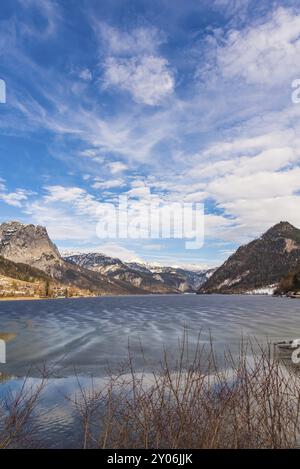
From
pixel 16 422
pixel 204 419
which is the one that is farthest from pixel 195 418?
pixel 16 422

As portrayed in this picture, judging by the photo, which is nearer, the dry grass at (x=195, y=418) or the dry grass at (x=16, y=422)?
the dry grass at (x=195, y=418)

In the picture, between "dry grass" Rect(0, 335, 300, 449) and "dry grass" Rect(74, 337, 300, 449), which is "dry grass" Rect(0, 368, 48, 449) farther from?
"dry grass" Rect(74, 337, 300, 449)

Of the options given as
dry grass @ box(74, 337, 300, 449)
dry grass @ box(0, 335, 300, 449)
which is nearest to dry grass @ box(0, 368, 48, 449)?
dry grass @ box(0, 335, 300, 449)

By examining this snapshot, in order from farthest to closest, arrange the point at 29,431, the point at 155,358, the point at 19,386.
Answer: the point at 155,358
the point at 19,386
the point at 29,431

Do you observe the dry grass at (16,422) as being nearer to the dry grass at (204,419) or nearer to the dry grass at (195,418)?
the dry grass at (195,418)

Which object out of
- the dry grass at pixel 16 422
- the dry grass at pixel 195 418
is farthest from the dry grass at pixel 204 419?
the dry grass at pixel 16 422

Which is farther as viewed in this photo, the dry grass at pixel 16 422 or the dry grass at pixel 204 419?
the dry grass at pixel 16 422

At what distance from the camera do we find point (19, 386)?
28484mm

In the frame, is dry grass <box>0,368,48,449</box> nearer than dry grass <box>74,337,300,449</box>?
No

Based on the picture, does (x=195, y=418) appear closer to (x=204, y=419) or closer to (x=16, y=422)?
(x=204, y=419)

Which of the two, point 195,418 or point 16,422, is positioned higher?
point 16,422
